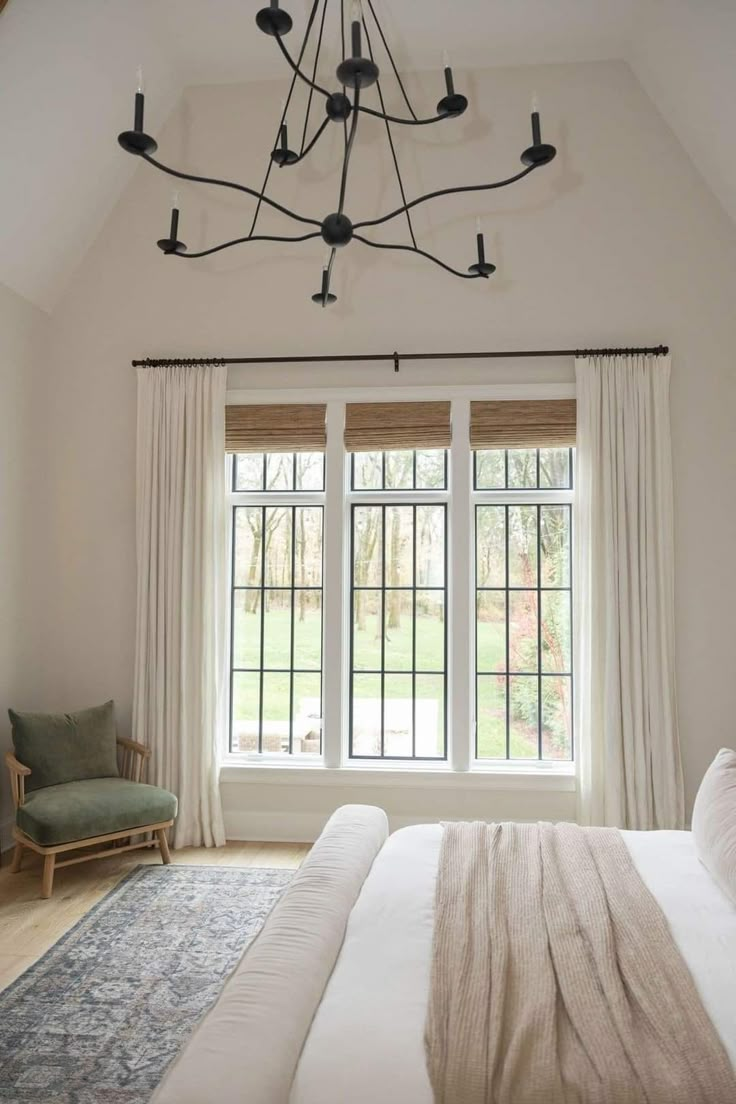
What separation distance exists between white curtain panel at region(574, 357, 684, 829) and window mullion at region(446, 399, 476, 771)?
23.1 inches

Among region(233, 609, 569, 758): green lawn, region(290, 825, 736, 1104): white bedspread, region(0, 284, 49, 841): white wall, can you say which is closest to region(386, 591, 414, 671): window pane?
region(233, 609, 569, 758): green lawn

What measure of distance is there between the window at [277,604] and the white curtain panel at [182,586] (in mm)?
219

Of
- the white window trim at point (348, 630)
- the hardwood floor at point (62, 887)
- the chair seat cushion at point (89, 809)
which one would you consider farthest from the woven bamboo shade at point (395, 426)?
the hardwood floor at point (62, 887)

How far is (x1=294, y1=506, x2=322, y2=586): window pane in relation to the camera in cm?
443

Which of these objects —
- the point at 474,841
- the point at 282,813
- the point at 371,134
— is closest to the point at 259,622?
the point at 282,813

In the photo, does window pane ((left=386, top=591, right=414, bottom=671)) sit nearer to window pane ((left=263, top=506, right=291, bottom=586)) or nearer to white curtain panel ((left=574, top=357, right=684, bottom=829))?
window pane ((left=263, top=506, right=291, bottom=586))

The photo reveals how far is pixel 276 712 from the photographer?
444 centimetres

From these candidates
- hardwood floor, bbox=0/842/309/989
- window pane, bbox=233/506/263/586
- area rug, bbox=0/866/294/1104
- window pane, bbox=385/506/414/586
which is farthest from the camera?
window pane, bbox=233/506/263/586

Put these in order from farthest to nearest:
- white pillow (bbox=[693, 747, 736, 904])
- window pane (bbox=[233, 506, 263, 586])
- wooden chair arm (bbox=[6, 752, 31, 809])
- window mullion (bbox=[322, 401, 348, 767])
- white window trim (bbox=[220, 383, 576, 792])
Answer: window pane (bbox=[233, 506, 263, 586]), window mullion (bbox=[322, 401, 348, 767]), white window trim (bbox=[220, 383, 576, 792]), wooden chair arm (bbox=[6, 752, 31, 809]), white pillow (bbox=[693, 747, 736, 904])

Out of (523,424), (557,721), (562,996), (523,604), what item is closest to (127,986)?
(562,996)

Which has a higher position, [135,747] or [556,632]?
[556,632]

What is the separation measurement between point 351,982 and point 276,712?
2.83m

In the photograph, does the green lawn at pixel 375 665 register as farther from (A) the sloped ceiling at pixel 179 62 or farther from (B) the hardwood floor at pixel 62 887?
(A) the sloped ceiling at pixel 179 62

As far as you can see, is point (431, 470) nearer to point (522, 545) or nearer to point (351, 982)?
point (522, 545)
